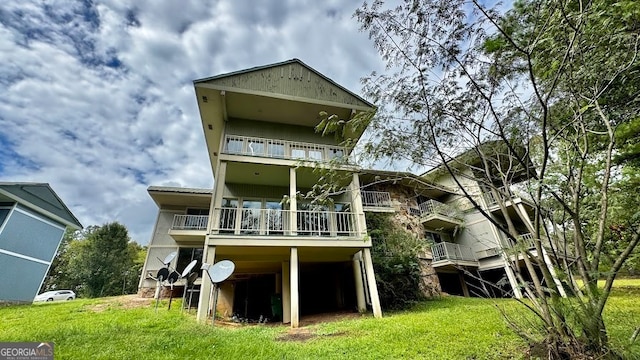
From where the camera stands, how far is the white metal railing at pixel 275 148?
9.69 m

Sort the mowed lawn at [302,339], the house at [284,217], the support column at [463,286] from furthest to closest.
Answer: the support column at [463,286], the house at [284,217], the mowed lawn at [302,339]

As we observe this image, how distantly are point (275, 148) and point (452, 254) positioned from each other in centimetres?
1043

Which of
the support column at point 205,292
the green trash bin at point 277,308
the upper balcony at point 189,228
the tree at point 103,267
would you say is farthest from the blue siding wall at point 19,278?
the green trash bin at point 277,308

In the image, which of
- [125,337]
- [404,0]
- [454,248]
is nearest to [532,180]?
[404,0]

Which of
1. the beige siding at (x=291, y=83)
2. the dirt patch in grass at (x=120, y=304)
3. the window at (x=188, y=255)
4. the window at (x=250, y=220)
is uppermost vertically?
the beige siding at (x=291, y=83)

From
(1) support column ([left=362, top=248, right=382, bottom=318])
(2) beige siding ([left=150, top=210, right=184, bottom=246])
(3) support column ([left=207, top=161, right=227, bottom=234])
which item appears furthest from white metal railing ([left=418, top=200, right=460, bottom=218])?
(2) beige siding ([left=150, top=210, right=184, bottom=246])

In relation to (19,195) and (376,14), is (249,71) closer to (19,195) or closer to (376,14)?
(376,14)

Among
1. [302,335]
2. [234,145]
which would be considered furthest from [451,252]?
[234,145]

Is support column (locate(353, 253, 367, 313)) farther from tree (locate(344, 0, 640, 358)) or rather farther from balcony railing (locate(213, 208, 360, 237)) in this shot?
tree (locate(344, 0, 640, 358))

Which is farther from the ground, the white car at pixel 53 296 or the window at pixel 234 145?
the window at pixel 234 145

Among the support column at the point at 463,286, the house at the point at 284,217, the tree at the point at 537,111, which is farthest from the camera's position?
the support column at the point at 463,286

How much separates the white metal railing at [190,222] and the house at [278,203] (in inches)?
12.7

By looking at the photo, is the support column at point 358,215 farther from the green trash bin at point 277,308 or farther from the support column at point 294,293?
the green trash bin at point 277,308

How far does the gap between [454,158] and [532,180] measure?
4.05 ft
